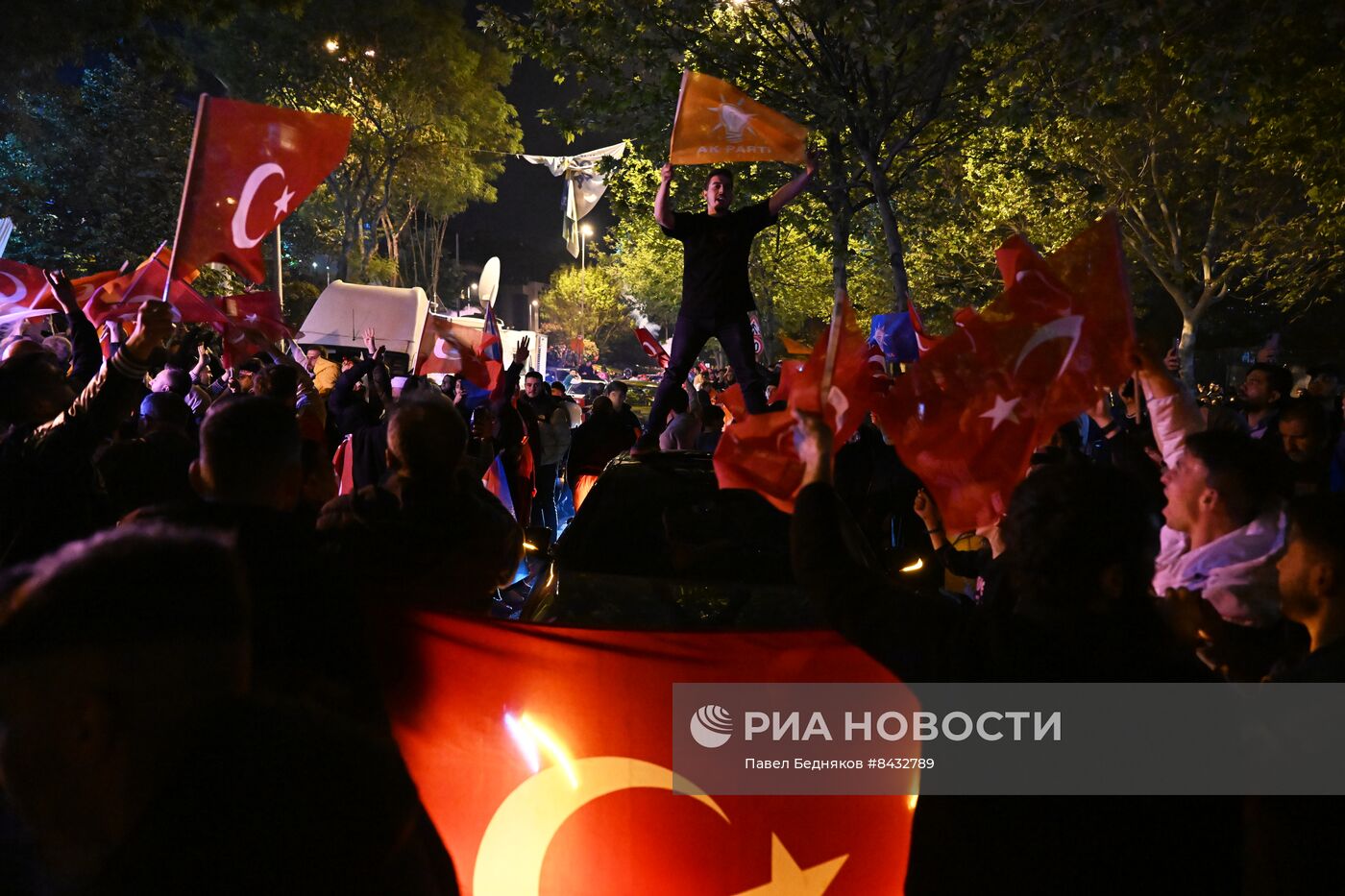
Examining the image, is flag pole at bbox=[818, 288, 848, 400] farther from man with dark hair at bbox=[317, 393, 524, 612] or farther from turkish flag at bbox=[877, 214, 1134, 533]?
man with dark hair at bbox=[317, 393, 524, 612]

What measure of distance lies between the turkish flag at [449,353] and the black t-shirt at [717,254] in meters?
4.84

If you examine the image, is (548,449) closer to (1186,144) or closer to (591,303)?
(1186,144)

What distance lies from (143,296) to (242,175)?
2.56m

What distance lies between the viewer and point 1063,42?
10.3m

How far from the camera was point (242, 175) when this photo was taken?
564 centimetres

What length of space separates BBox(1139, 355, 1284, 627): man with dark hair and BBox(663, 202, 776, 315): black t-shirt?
12.3 ft

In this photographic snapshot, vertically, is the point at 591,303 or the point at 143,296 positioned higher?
the point at 591,303

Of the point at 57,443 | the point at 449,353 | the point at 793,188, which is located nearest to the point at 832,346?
the point at 57,443

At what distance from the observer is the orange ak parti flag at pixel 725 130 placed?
657 cm

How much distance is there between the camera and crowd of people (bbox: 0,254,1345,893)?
1258 mm

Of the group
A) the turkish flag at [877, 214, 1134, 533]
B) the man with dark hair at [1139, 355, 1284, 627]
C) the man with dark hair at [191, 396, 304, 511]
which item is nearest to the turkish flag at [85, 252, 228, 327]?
the man with dark hair at [191, 396, 304, 511]

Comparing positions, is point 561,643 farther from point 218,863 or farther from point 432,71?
point 432,71

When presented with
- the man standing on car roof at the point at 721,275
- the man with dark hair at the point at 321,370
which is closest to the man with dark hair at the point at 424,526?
the man standing on car roof at the point at 721,275

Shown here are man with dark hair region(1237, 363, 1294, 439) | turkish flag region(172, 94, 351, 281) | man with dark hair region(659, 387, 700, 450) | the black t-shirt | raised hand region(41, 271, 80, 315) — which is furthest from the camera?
man with dark hair region(659, 387, 700, 450)
